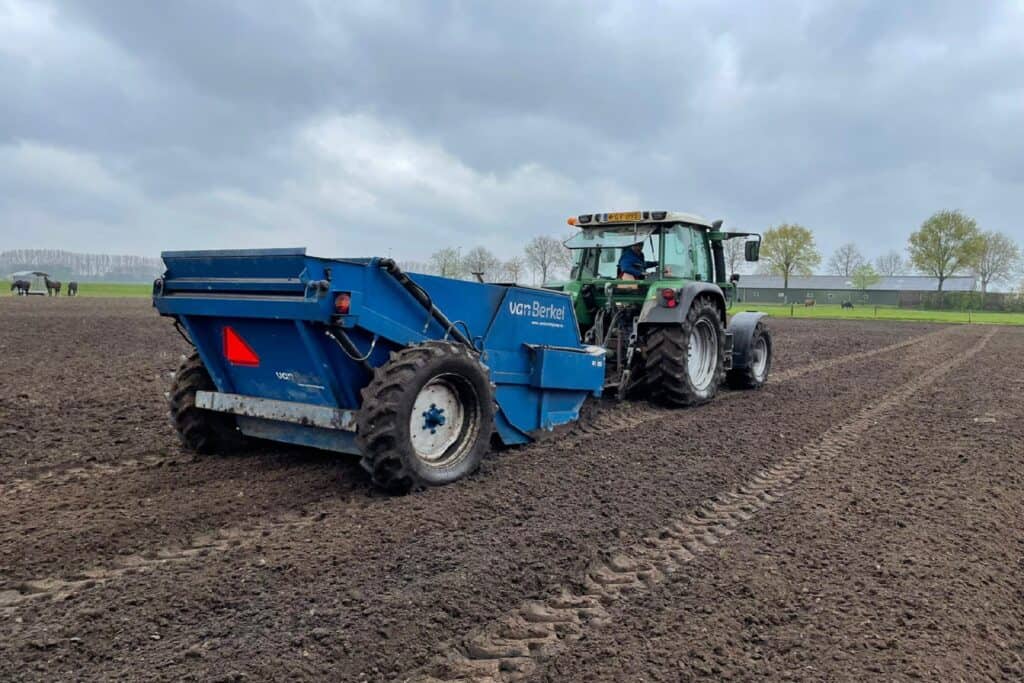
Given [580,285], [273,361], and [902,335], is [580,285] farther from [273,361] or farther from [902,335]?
[902,335]

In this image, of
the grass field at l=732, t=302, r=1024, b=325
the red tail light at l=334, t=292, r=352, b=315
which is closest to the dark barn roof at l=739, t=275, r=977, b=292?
the grass field at l=732, t=302, r=1024, b=325

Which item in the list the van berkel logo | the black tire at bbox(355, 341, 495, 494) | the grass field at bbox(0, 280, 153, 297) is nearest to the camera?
the black tire at bbox(355, 341, 495, 494)

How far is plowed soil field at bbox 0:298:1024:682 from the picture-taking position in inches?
110

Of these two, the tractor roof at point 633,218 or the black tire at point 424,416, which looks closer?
the black tire at point 424,416

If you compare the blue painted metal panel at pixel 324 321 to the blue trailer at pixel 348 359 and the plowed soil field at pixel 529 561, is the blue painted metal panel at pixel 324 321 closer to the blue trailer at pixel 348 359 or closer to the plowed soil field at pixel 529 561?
the blue trailer at pixel 348 359

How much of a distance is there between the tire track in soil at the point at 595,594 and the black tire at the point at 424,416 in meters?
1.46

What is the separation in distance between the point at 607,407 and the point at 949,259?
2648 inches

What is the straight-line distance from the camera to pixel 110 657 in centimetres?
270

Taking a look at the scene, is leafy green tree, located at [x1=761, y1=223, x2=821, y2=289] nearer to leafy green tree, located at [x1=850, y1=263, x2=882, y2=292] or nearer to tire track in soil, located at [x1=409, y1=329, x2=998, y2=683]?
leafy green tree, located at [x1=850, y1=263, x2=882, y2=292]

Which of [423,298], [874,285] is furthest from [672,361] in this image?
[874,285]

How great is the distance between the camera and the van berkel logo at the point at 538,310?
19.6 feet

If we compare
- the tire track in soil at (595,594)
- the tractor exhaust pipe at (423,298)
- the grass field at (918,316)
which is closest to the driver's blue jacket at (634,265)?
the tire track in soil at (595,594)

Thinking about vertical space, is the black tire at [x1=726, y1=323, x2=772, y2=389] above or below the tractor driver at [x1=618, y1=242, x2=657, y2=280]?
below

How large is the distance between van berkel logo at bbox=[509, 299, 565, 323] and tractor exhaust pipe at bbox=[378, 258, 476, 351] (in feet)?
2.15
